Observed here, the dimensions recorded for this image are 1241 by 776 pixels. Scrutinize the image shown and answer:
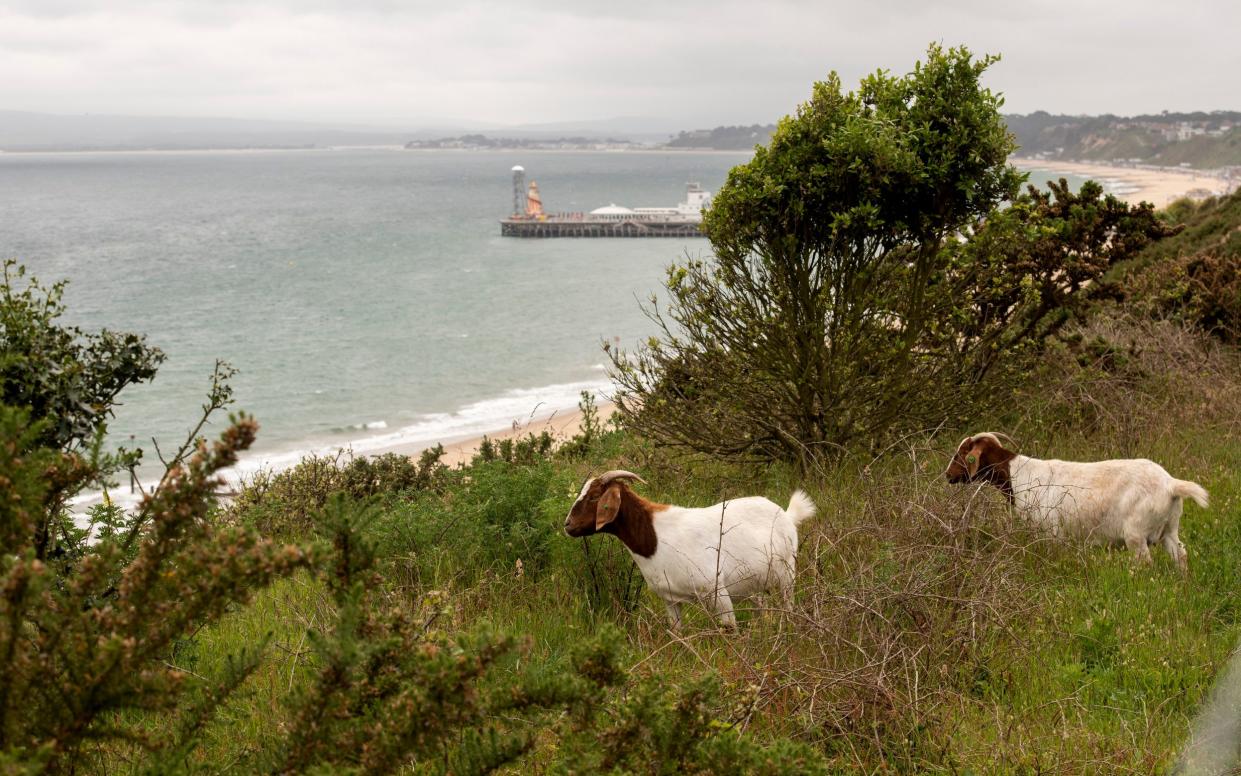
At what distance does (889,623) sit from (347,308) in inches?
2294

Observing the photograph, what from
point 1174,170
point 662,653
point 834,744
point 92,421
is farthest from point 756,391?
point 1174,170

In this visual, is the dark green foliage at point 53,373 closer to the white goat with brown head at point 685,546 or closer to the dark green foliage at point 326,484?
the white goat with brown head at point 685,546

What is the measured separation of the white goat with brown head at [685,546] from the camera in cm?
607

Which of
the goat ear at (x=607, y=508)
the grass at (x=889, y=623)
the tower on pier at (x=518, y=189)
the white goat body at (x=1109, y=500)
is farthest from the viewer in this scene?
the tower on pier at (x=518, y=189)

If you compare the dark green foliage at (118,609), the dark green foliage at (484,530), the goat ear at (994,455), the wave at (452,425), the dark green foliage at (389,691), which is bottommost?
the wave at (452,425)

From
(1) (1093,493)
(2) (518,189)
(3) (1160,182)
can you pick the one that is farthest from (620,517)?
(3) (1160,182)

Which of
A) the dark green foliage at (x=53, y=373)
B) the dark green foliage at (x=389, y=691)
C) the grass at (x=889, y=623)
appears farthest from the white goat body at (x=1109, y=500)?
the dark green foliage at (x=53, y=373)

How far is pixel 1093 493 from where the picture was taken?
278 inches

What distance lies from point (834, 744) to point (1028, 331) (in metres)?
8.07

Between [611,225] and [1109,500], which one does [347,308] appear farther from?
[1109,500]

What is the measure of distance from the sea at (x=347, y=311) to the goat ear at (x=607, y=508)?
3.26 m

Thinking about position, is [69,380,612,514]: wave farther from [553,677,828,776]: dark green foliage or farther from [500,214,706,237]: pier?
[500,214,706,237]: pier

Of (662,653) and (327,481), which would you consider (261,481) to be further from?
(662,653)

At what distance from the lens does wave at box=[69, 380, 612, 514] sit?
3145 cm
